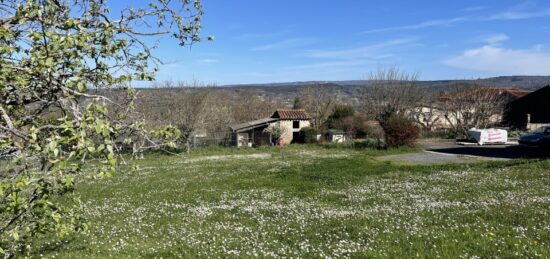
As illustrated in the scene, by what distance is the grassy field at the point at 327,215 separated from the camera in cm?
966

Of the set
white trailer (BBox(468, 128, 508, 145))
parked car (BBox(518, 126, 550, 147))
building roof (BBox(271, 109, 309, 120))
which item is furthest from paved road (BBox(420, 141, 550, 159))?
building roof (BBox(271, 109, 309, 120))

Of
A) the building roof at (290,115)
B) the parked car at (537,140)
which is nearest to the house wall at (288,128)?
the building roof at (290,115)

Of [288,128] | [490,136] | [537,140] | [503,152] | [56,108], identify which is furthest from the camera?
[288,128]

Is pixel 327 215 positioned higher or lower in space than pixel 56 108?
lower

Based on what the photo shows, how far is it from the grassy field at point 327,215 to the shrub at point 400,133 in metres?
17.6

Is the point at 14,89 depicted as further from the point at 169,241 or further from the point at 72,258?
the point at 169,241

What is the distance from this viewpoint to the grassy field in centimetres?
966

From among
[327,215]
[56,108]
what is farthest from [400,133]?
[56,108]

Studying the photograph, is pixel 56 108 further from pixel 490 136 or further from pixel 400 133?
pixel 490 136

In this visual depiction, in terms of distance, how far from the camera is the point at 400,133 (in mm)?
43000

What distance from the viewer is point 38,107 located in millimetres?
6328

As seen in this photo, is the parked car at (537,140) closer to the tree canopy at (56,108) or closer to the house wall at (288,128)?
the house wall at (288,128)

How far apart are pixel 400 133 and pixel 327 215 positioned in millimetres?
31295

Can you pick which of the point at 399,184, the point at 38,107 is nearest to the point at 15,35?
the point at 38,107
